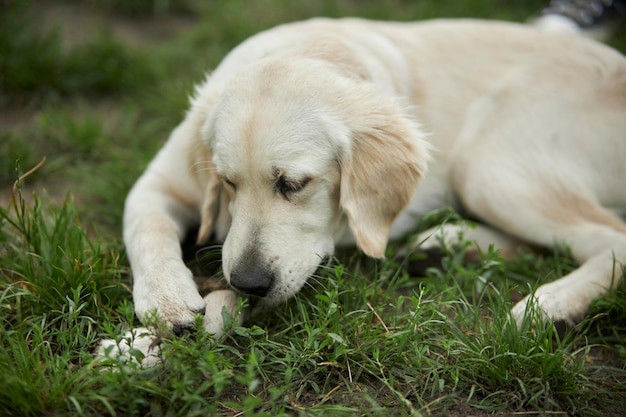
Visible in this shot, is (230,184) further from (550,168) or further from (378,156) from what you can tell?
(550,168)

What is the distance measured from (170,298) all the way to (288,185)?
0.63 m

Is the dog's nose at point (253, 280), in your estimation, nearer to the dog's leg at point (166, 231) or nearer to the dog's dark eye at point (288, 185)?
the dog's leg at point (166, 231)

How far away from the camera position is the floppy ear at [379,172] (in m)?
2.81

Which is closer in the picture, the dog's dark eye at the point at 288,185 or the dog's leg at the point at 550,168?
the dog's dark eye at the point at 288,185

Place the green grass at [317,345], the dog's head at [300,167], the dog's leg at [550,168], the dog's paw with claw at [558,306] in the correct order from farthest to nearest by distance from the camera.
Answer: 1. the dog's leg at [550,168]
2. the dog's paw with claw at [558,306]
3. the dog's head at [300,167]
4. the green grass at [317,345]

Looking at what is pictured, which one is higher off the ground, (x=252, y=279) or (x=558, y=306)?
(x=252, y=279)

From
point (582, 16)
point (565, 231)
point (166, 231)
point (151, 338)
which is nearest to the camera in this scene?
point (151, 338)

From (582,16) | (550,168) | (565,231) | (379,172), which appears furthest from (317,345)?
(582,16)

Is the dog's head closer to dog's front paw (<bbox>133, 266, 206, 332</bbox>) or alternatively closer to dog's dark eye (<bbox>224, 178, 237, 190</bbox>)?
dog's dark eye (<bbox>224, 178, 237, 190</bbox>)

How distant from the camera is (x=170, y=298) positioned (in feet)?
8.24

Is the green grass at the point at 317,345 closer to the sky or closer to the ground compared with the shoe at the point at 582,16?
closer to the ground

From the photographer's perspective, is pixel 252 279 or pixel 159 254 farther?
pixel 159 254

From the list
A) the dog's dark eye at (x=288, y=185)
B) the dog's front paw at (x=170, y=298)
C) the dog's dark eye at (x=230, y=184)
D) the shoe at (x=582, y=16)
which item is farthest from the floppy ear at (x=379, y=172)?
the shoe at (x=582, y=16)

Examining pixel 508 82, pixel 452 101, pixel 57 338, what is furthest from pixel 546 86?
pixel 57 338
